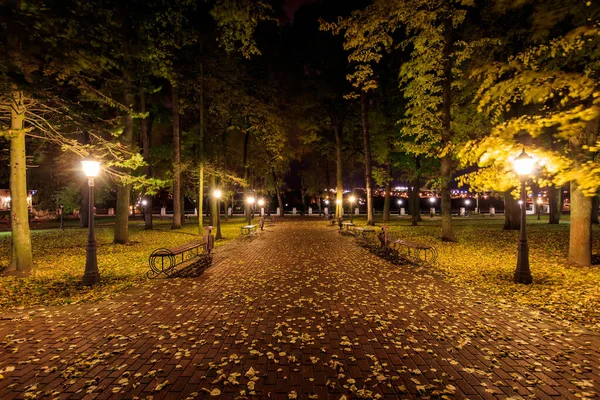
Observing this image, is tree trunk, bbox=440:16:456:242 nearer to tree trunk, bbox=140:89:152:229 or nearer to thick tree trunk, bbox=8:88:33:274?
thick tree trunk, bbox=8:88:33:274

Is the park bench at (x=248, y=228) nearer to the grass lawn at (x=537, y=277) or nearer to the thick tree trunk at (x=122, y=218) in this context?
the thick tree trunk at (x=122, y=218)

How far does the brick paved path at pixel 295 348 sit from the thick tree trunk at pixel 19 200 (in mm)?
4524

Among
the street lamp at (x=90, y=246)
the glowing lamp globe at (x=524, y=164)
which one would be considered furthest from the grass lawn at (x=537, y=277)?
the street lamp at (x=90, y=246)

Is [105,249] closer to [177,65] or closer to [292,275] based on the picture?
[292,275]

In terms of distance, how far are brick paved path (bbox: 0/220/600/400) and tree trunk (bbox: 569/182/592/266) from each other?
5826 mm

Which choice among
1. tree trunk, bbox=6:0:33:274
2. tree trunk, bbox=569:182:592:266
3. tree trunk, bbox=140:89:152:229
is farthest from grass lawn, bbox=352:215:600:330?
tree trunk, bbox=140:89:152:229

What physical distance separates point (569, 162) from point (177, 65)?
2031 cm

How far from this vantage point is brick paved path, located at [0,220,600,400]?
151 inches

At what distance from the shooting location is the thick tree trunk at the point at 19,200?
934cm

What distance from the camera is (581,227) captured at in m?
10.5

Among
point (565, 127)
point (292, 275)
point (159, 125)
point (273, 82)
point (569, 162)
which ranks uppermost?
point (273, 82)

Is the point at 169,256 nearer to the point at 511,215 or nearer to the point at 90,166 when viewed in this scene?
the point at 90,166

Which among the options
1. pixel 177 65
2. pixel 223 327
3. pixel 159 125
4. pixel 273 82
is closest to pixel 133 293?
pixel 223 327

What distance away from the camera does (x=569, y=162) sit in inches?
156
